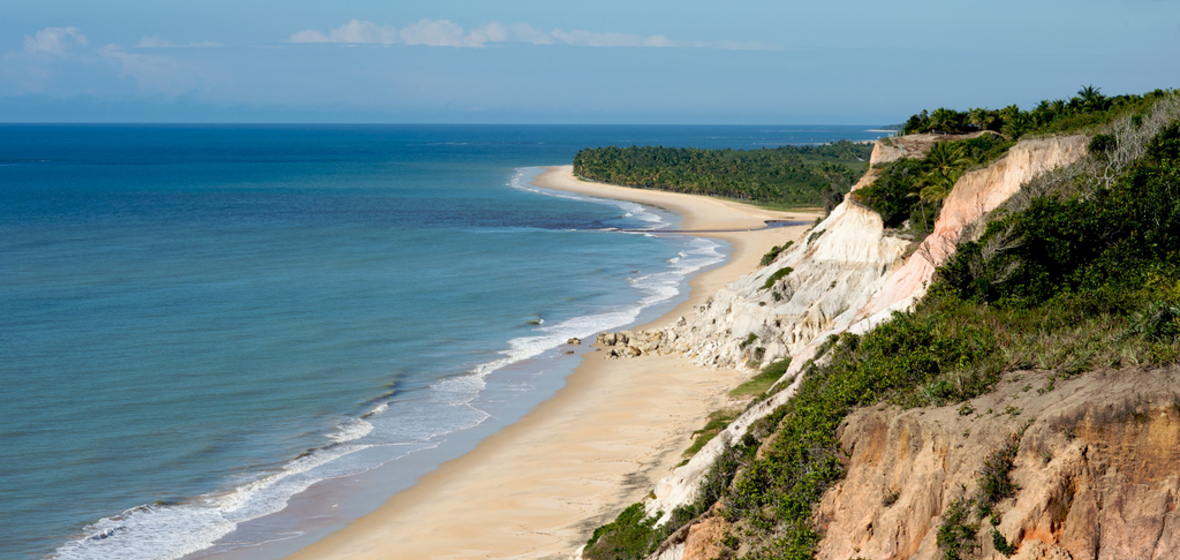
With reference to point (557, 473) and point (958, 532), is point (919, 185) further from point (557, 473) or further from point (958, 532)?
point (958, 532)

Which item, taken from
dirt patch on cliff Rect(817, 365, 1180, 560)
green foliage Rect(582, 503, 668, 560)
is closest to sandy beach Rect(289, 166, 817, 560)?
green foliage Rect(582, 503, 668, 560)

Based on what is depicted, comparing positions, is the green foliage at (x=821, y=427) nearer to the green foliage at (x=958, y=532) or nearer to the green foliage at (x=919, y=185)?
the green foliage at (x=958, y=532)

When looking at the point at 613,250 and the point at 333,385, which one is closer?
the point at 333,385

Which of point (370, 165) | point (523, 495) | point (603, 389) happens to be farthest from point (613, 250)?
point (370, 165)

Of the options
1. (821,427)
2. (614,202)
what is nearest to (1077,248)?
(821,427)

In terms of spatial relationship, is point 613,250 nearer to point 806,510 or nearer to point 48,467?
point 48,467

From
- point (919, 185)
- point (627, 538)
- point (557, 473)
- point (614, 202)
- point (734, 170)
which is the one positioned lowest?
point (557, 473)
